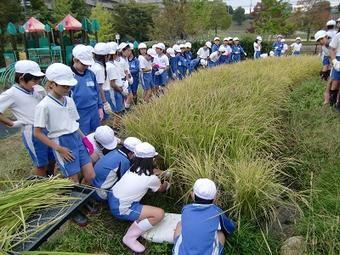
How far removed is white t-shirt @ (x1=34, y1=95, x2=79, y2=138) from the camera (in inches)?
117

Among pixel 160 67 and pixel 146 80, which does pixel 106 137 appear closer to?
pixel 146 80

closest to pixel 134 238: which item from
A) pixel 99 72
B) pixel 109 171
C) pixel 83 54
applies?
pixel 109 171

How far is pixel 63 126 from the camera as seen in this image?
122 inches

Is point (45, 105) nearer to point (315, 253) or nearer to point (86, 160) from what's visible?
point (86, 160)

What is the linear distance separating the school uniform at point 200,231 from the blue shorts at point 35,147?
1836 millimetres

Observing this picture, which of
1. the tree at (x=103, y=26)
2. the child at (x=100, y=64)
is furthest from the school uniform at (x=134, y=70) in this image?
the tree at (x=103, y=26)

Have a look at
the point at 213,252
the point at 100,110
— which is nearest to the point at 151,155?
the point at 213,252

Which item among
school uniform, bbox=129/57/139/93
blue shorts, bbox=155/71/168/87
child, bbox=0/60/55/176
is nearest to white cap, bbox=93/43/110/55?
child, bbox=0/60/55/176

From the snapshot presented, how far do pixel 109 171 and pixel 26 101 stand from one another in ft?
3.84

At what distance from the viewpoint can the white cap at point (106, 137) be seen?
340 cm

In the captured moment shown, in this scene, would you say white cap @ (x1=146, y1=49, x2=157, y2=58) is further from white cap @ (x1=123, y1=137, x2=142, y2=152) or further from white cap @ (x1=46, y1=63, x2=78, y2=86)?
white cap @ (x1=46, y1=63, x2=78, y2=86)

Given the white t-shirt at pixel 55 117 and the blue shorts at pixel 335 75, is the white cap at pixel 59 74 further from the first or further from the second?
the blue shorts at pixel 335 75

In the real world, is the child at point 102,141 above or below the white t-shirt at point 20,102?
below

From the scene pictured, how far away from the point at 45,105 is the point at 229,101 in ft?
8.37
